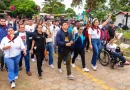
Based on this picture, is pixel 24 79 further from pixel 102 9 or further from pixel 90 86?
pixel 102 9

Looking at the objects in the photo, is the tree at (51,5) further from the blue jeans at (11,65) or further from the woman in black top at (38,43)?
the blue jeans at (11,65)

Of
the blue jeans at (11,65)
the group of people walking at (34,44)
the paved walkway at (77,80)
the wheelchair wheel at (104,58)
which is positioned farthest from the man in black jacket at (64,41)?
the wheelchair wheel at (104,58)

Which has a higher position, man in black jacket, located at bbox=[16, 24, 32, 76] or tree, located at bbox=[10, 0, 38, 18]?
tree, located at bbox=[10, 0, 38, 18]

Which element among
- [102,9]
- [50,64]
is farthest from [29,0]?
[50,64]

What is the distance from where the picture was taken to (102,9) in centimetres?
2100

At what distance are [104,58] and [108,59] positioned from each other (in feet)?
0.87

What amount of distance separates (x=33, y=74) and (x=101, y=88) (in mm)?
2179

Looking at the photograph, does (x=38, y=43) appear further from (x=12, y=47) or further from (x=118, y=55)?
(x=118, y=55)

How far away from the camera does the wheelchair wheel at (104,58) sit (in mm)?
6230

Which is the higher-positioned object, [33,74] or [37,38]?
[37,38]

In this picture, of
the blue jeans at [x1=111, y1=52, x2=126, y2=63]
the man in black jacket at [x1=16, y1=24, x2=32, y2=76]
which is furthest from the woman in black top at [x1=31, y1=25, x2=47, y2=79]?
the blue jeans at [x1=111, y1=52, x2=126, y2=63]

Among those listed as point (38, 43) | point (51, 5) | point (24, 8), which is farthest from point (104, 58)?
point (24, 8)

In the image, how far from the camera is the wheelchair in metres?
6.06

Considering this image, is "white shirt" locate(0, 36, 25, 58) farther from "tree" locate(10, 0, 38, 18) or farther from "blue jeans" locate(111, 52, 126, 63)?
"tree" locate(10, 0, 38, 18)
